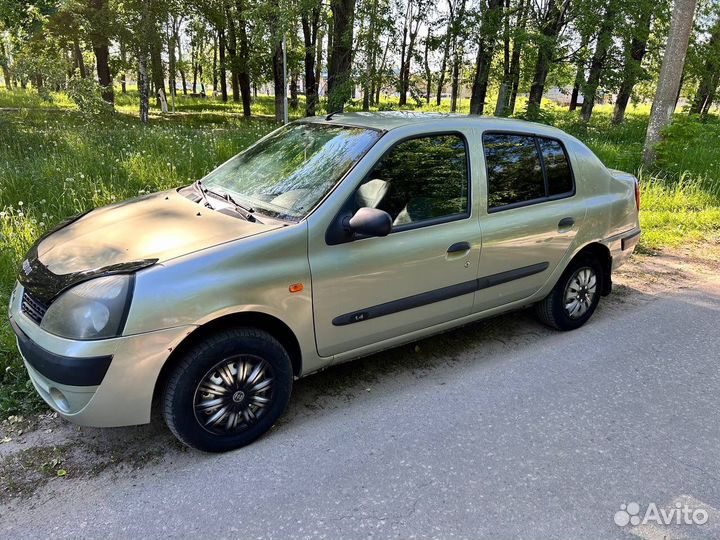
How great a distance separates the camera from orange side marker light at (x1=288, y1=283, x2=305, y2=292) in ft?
9.19

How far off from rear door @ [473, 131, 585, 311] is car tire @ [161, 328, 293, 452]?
161 cm

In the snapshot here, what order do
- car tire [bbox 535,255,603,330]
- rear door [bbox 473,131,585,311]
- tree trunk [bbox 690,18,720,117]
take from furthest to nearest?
tree trunk [bbox 690,18,720,117] < car tire [bbox 535,255,603,330] < rear door [bbox 473,131,585,311]

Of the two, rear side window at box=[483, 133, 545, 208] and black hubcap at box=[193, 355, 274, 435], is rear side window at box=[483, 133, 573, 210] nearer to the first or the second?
rear side window at box=[483, 133, 545, 208]

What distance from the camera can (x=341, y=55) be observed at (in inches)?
472

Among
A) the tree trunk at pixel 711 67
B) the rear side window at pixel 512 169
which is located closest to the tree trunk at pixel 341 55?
the rear side window at pixel 512 169

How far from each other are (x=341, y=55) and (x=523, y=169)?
9.31 m

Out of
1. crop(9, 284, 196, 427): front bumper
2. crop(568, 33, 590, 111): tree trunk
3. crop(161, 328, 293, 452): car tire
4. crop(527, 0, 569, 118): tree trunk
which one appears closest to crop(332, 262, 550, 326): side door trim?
crop(161, 328, 293, 452): car tire

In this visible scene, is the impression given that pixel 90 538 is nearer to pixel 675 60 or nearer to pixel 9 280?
pixel 9 280

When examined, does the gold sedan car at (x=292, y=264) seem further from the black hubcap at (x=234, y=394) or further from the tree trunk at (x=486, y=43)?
the tree trunk at (x=486, y=43)

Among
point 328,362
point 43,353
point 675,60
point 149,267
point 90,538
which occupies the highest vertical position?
point 675,60

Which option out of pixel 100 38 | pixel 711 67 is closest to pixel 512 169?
pixel 100 38

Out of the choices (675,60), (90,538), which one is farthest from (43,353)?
(675,60)

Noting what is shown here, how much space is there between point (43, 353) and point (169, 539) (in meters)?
1.07

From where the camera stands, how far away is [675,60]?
9086 millimetres
